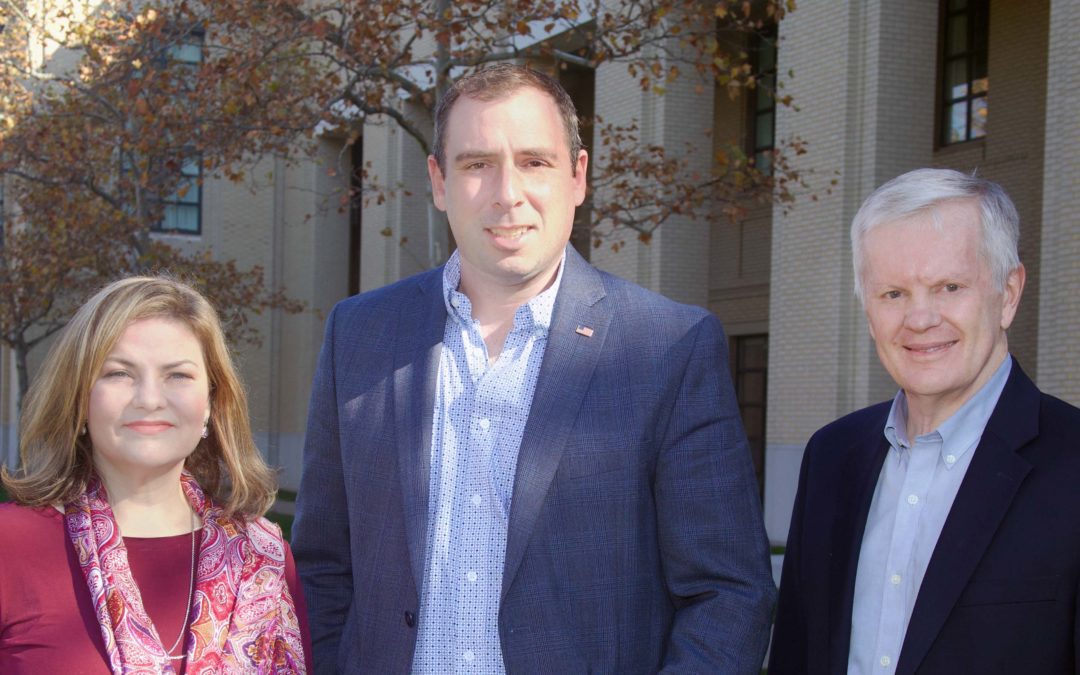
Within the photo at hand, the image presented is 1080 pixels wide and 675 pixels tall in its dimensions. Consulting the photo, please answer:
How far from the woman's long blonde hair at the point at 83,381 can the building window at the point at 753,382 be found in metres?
17.5

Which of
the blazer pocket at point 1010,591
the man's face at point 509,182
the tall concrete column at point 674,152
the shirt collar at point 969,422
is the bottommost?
the blazer pocket at point 1010,591

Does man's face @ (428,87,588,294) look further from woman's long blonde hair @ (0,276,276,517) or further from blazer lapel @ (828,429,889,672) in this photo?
blazer lapel @ (828,429,889,672)

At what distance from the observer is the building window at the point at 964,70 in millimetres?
16734

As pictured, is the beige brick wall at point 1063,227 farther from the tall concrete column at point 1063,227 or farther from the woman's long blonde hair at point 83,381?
the woman's long blonde hair at point 83,381

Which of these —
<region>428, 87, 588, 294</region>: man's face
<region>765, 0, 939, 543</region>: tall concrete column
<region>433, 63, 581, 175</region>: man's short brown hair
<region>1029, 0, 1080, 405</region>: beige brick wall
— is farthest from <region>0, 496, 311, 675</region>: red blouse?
<region>765, 0, 939, 543</region>: tall concrete column

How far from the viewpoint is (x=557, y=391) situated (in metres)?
3.12

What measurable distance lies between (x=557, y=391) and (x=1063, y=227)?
10673 millimetres

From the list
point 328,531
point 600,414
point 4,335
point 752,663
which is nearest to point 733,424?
point 600,414

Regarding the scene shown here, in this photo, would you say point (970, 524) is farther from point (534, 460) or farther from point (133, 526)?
point (133, 526)

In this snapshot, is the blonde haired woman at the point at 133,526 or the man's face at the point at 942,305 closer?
the blonde haired woman at the point at 133,526

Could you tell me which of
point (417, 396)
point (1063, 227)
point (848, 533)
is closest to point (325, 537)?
point (417, 396)

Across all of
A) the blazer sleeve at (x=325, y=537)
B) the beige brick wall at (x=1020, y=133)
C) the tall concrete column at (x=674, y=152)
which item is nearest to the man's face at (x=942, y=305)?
the blazer sleeve at (x=325, y=537)

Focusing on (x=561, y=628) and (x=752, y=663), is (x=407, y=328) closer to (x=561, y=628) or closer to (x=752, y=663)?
(x=561, y=628)

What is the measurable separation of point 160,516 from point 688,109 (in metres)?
16.2
